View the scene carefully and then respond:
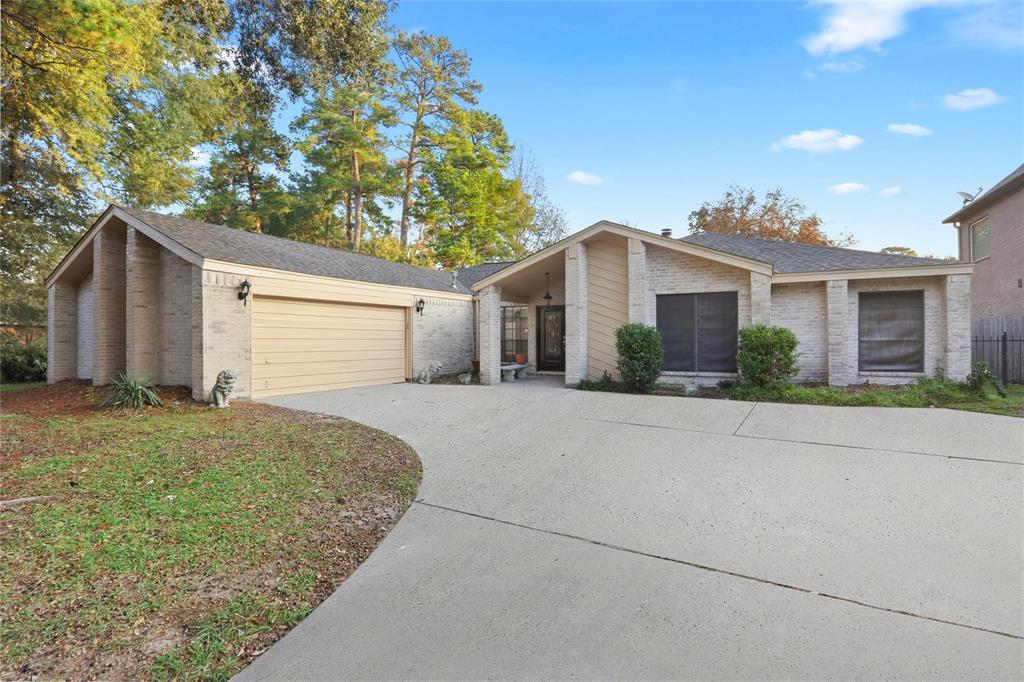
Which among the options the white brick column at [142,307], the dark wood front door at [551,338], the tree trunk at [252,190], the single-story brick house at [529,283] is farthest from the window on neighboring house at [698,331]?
the tree trunk at [252,190]

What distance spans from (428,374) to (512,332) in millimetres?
3111

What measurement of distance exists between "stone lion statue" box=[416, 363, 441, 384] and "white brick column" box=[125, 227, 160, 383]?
19.0ft

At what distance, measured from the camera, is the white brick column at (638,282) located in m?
9.91

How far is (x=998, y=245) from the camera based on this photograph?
13336 millimetres

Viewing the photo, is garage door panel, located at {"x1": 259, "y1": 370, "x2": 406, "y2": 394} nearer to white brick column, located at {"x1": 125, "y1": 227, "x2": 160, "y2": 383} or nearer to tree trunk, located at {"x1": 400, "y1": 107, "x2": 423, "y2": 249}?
white brick column, located at {"x1": 125, "y1": 227, "x2": 160, "y2": 383}

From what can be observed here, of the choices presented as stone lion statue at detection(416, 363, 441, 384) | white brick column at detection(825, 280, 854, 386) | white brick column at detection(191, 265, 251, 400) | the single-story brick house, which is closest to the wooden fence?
the single-story brick house

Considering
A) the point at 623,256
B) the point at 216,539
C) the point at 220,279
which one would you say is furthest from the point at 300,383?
the point at 623,256

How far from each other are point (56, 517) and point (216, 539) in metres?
1.46

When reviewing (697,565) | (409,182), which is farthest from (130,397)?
(409,182)

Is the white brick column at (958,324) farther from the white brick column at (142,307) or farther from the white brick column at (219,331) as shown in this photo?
the white brick column at (142,307)

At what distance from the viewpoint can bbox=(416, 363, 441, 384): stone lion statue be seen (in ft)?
40.2

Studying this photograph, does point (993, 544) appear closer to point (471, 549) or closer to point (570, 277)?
point (471, 549)

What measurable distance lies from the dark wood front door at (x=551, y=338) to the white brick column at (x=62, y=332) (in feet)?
43.3

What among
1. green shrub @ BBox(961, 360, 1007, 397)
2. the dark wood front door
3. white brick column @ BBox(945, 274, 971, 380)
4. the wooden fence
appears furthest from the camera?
the dark wood front door
